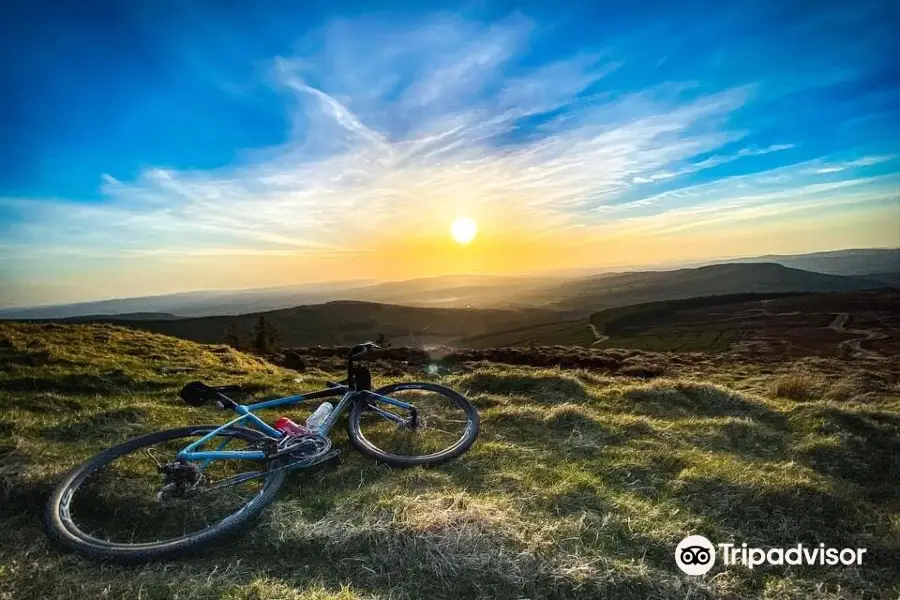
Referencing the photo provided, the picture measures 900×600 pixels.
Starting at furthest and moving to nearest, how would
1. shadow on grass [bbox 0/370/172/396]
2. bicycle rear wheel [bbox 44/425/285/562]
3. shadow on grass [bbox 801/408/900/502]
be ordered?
1. shadow on grass [bbox 0/370/172/396]
2. shadow on grass [bbox 801/408/900/502]
3. bicycle rear wheel [bbox 44/425/285/562]

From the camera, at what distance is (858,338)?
69.5 meters

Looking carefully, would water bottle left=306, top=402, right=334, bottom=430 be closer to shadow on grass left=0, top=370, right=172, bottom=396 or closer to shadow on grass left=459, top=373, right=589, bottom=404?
Result: shadow on grass left=459, top=373, right=589, bottom=404

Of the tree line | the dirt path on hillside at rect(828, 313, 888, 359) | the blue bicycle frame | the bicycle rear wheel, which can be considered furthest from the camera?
the dirt path on hillside at rect(828, 313, 888, 359)

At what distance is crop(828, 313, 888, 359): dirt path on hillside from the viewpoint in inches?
2152

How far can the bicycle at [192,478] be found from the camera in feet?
15.6

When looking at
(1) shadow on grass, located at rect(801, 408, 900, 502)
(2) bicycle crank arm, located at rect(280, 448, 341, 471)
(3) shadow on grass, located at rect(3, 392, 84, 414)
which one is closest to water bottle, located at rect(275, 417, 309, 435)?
(2) bicycle crank arm, located at rect(280, 448, 341, 471)

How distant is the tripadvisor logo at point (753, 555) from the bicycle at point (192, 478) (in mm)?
3143

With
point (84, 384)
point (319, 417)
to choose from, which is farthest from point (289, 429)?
point (84, 384)

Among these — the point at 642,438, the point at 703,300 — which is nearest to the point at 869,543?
the point at 642,438

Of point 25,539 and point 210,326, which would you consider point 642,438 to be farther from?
point 210,326

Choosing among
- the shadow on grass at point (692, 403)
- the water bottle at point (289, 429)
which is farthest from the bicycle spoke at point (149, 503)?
the shadow on grass at point (692, 403)

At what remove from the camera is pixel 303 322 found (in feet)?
396

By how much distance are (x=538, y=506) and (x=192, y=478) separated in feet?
13.4

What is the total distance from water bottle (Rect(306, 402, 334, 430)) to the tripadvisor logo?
4.77 meters
